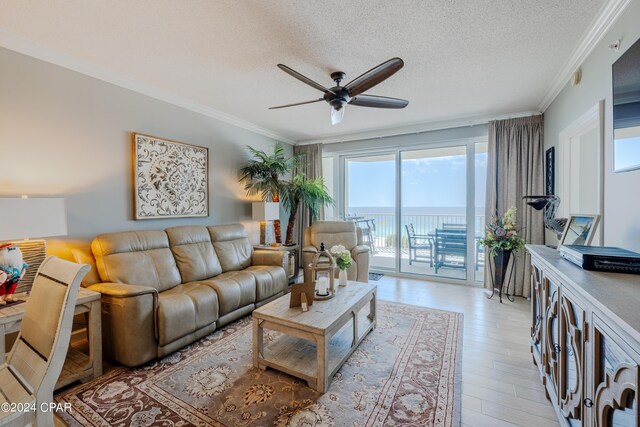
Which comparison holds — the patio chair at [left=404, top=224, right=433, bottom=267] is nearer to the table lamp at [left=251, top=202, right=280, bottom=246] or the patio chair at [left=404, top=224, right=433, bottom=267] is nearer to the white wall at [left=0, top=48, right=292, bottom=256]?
the table lamp at [left=251, top=202, right=280, bottom=246]

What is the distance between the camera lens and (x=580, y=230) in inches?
70.0

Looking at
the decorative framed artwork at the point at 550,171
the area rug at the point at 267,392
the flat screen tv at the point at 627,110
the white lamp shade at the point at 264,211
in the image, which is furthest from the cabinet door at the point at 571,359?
the white lamp shade at the point at 264,211

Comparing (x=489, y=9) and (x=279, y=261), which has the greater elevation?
(x=489, y=9)

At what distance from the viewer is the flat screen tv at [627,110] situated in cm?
144

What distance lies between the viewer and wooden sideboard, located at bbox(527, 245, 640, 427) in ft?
2.70

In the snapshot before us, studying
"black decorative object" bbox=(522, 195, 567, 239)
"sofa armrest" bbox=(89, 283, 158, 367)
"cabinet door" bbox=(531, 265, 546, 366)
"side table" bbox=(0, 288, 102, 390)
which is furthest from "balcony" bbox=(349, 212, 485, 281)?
"side table" bbox=(0, 288, 102, 390)

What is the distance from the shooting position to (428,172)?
15.3ft

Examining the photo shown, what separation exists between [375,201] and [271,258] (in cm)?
244

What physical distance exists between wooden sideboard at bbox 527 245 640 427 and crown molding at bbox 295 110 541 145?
282cm

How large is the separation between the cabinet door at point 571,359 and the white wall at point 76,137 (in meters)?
3.59

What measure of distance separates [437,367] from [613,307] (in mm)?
1548

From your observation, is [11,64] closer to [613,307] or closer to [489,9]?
[489,9]

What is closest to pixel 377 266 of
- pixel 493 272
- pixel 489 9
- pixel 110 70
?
pixel 493 272

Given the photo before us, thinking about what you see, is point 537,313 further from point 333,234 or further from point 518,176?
point 333,234
